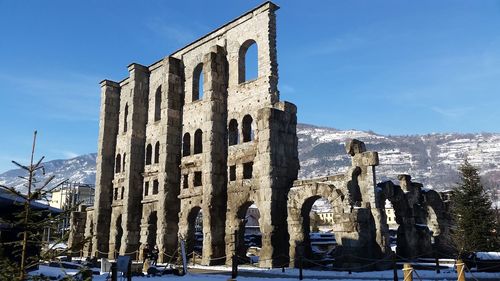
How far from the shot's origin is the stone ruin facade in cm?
2058

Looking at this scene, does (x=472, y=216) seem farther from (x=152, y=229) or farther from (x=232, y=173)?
(x=152, y=229)

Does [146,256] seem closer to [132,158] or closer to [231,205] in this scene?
[231,205]

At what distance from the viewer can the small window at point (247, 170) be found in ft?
82.1

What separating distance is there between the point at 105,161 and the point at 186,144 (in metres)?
10.6

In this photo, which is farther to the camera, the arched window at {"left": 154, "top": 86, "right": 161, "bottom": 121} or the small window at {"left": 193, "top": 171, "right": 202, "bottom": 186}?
the arched window at {"left": 154, "top": 86, "right": 161, "bottom": 121}

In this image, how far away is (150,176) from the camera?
104ft

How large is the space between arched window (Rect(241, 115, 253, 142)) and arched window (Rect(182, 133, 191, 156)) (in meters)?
5.31

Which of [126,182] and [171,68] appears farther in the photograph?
[126,182]

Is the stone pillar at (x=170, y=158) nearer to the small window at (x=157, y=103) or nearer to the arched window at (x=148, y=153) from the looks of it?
the small window at (x=157, y=103)

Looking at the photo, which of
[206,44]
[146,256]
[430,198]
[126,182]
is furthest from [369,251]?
[126,182]

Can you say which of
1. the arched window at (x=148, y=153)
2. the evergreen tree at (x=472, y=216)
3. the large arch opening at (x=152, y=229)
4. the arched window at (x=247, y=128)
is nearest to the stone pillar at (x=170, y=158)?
the large arch opening at (x=152, y=229)

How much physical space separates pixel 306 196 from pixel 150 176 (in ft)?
48.6

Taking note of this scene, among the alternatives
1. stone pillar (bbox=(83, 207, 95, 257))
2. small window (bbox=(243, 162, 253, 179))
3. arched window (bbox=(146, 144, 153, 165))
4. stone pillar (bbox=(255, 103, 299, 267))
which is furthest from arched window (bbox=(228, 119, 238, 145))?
stone pillar (bbox=(83, 207, 95, 257))

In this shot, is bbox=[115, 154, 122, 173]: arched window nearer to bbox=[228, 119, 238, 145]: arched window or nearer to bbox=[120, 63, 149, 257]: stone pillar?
bbox=[120, 63, 149, 257]: stone pillar
